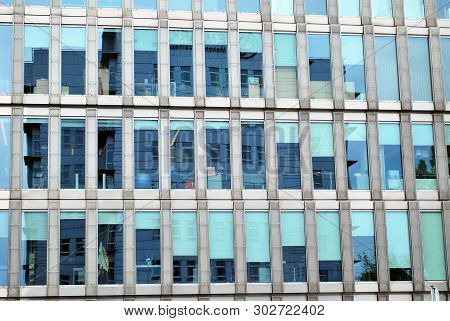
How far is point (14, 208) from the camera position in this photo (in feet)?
111

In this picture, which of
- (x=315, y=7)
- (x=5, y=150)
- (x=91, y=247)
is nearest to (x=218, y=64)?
(x=315, y=7)

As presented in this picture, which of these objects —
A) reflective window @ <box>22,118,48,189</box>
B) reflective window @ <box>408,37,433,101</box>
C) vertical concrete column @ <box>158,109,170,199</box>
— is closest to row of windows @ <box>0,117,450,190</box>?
reflective window @ <box>22,118,48,189</box>

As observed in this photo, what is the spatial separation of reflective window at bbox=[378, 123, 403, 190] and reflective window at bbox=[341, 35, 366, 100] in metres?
1.74

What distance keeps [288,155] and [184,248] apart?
5.81m

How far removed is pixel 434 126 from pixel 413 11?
17.1 feet

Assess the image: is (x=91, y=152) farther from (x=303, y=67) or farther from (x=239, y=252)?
(x=303, y=67)

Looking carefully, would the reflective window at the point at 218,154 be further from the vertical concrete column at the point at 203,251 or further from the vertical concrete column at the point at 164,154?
the vertical concrete column at the point at 164,154

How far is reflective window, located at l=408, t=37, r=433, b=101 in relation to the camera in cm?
3700

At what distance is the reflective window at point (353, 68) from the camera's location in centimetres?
3662

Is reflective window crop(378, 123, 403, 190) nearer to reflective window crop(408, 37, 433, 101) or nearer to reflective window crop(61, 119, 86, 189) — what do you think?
reflective window crop(408, 37, 433, 101)
